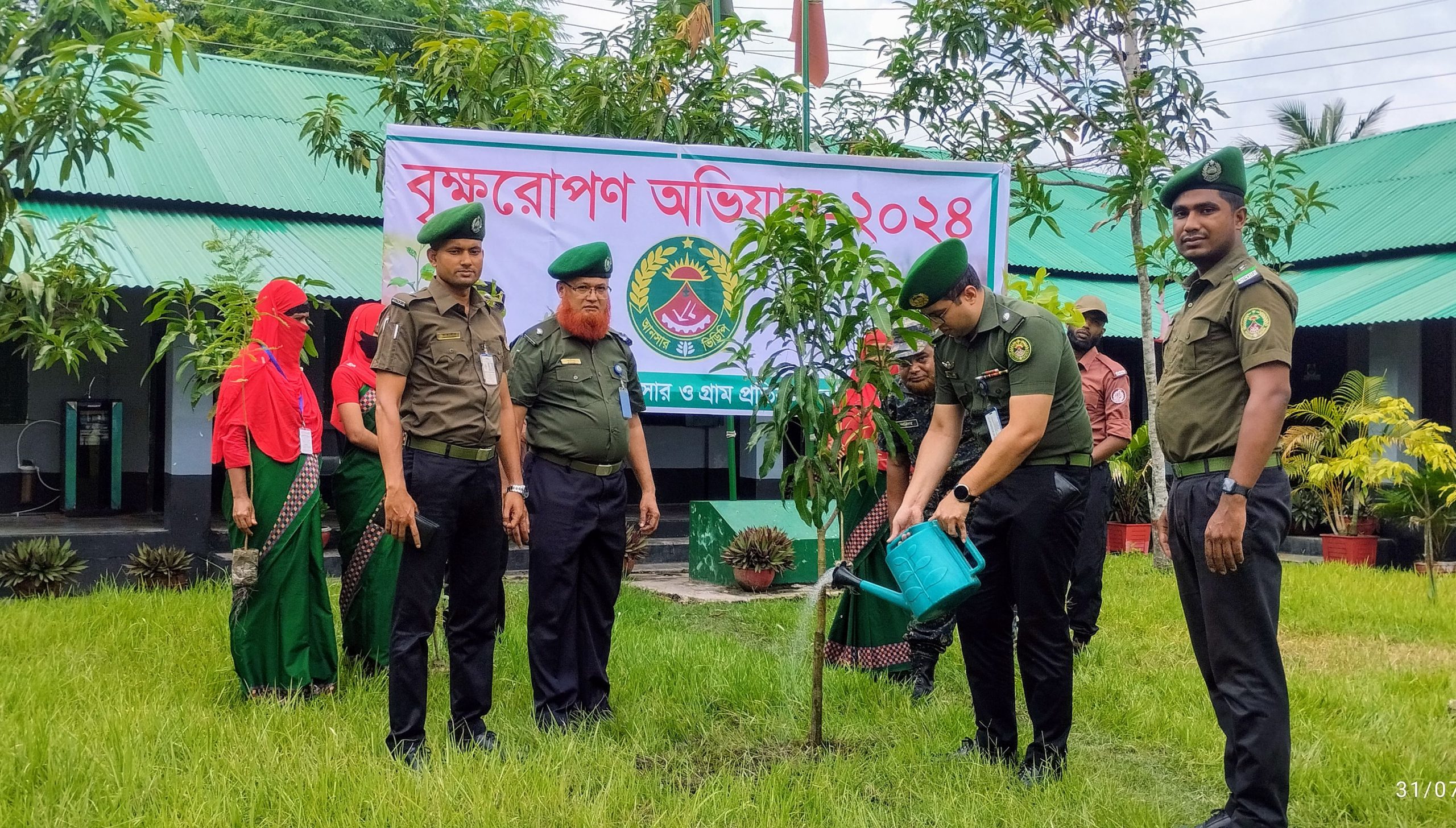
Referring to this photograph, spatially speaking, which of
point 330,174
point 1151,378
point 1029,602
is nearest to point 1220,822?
point 1029,602

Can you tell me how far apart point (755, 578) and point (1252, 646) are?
17.6 feet

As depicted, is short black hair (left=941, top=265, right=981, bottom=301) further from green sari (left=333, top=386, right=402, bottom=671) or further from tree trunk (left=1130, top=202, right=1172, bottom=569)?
tree trunk (left=1130, top=202, right=1172, bottom=569)

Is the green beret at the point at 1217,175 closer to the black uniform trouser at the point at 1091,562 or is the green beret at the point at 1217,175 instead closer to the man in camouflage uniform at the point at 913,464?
the man in camouflage uniform at the point at 913,464

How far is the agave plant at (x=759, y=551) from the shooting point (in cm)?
825

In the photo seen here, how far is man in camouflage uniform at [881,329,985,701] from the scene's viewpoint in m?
4.85

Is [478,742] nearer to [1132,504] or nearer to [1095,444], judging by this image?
[1095,444]

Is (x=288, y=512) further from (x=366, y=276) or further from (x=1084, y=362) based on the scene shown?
(x=366, y=276)

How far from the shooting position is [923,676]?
507cm

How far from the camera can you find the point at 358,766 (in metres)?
3.55

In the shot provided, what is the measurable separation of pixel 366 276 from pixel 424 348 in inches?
227

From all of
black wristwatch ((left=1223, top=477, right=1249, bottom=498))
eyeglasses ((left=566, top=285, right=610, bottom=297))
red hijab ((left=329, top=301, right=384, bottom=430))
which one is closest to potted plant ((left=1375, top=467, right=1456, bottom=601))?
black wristwatch ((left=1223, top=477, right=1249, bottom=498))

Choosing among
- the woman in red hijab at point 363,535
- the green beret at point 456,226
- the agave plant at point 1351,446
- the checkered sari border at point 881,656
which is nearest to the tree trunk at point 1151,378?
the agave plant at point 1351,446

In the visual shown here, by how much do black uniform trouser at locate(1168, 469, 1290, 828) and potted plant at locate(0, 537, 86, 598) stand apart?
24.5ft
